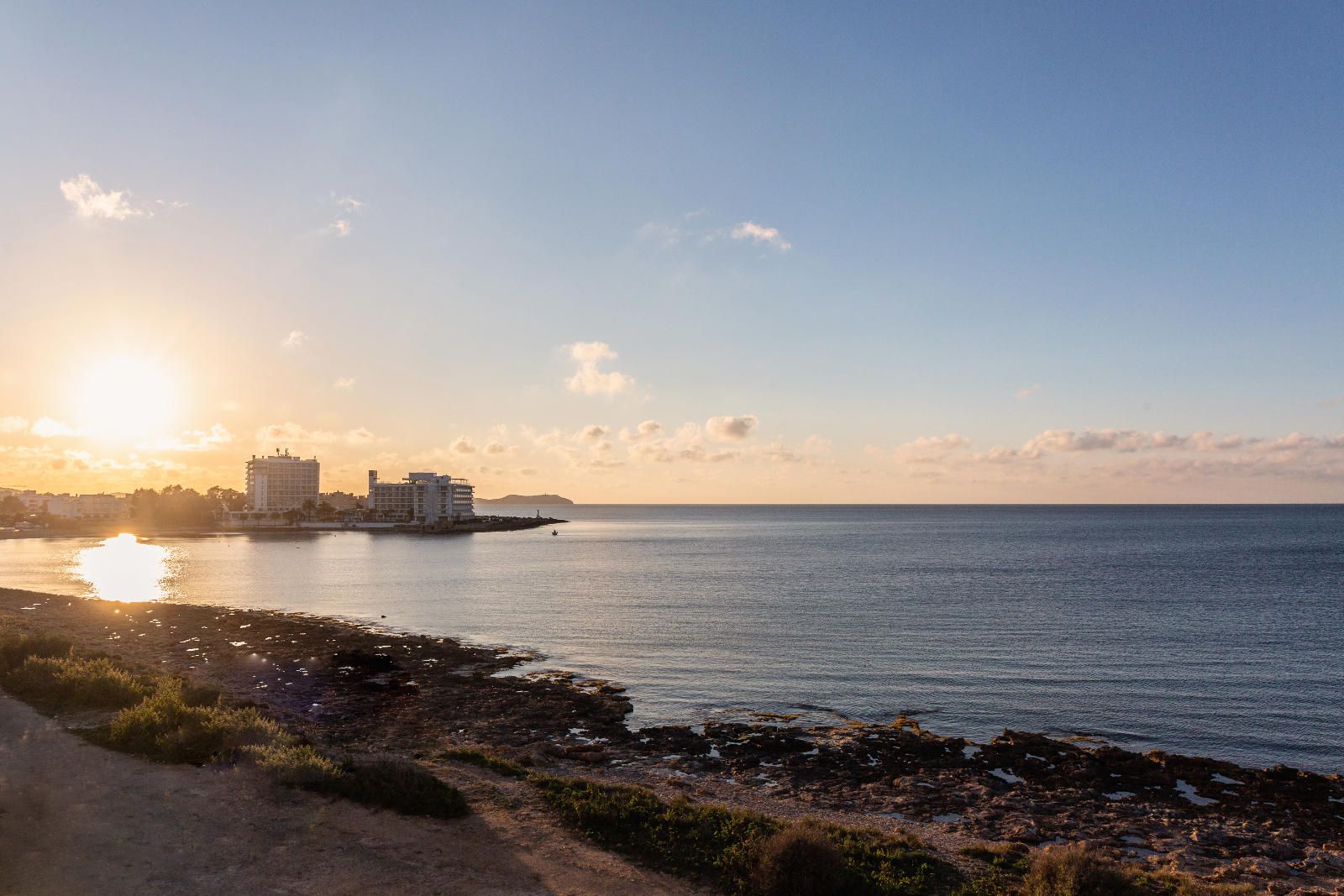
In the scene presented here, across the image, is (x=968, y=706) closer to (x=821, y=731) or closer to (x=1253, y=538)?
(x=821, y=731)

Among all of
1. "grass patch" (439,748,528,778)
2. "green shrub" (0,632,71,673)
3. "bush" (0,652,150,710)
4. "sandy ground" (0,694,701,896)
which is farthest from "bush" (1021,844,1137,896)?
"green shrub" (0,632,71,673)

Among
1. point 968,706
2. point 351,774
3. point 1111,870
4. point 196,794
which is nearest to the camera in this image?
point 1111,870

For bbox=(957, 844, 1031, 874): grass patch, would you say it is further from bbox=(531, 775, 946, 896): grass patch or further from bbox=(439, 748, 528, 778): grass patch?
bbox=(439, 748, 528, 778): grass patch

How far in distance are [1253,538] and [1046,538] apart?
38989 millimetres

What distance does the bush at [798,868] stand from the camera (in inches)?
602

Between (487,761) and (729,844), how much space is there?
995cm

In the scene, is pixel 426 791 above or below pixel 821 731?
above

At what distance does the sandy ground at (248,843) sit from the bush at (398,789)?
0.40 m

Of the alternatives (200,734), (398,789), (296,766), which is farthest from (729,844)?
(200,734)

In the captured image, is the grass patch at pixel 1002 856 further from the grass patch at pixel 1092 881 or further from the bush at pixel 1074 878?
the bush at pixel 1074 878

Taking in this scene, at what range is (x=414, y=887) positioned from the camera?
14977mm

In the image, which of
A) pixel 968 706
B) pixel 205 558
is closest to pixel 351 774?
pixel 968 706

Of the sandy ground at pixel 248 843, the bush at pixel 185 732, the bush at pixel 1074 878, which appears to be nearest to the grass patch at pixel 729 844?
the sandy ground at pixel 248 843

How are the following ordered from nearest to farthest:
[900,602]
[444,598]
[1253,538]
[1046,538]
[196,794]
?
1. [196,794]
2. [900,602]
3. [444,598]
4. [1253,538]
5. [1046,538]
